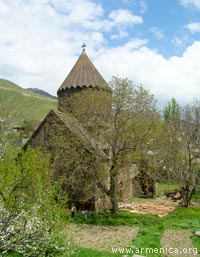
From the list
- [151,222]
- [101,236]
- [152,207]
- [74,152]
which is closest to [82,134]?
[74,152]

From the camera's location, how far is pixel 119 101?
18.4 m

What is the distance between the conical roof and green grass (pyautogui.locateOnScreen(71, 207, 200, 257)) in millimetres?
11836

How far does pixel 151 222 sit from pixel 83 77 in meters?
14.6

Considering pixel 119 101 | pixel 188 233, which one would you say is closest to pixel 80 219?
pixel 188 233

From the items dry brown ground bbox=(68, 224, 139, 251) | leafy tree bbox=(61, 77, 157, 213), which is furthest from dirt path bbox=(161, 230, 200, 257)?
leafy tree bbox=(61, 77, 157, 213)

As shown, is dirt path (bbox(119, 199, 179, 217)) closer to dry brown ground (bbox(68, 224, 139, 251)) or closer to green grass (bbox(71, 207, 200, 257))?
green grass (bbox(71, 207, 200, 257))

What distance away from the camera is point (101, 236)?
51.2ft

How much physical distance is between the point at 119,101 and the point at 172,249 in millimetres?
8998

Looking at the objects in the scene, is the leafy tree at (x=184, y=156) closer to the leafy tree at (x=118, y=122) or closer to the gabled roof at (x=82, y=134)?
the leafy tree at (x=118, y=122)

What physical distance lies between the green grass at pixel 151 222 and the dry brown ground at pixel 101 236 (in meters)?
0.55

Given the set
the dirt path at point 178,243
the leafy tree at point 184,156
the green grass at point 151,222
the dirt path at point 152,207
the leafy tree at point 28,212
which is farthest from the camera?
the leafy tree at point 184,156

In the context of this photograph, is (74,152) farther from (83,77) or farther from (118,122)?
(83,77)

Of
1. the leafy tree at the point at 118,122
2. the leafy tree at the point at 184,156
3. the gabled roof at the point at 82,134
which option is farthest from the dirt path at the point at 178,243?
the leafy tree at the point at 184,156

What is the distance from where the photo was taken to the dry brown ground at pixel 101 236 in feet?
46.0
